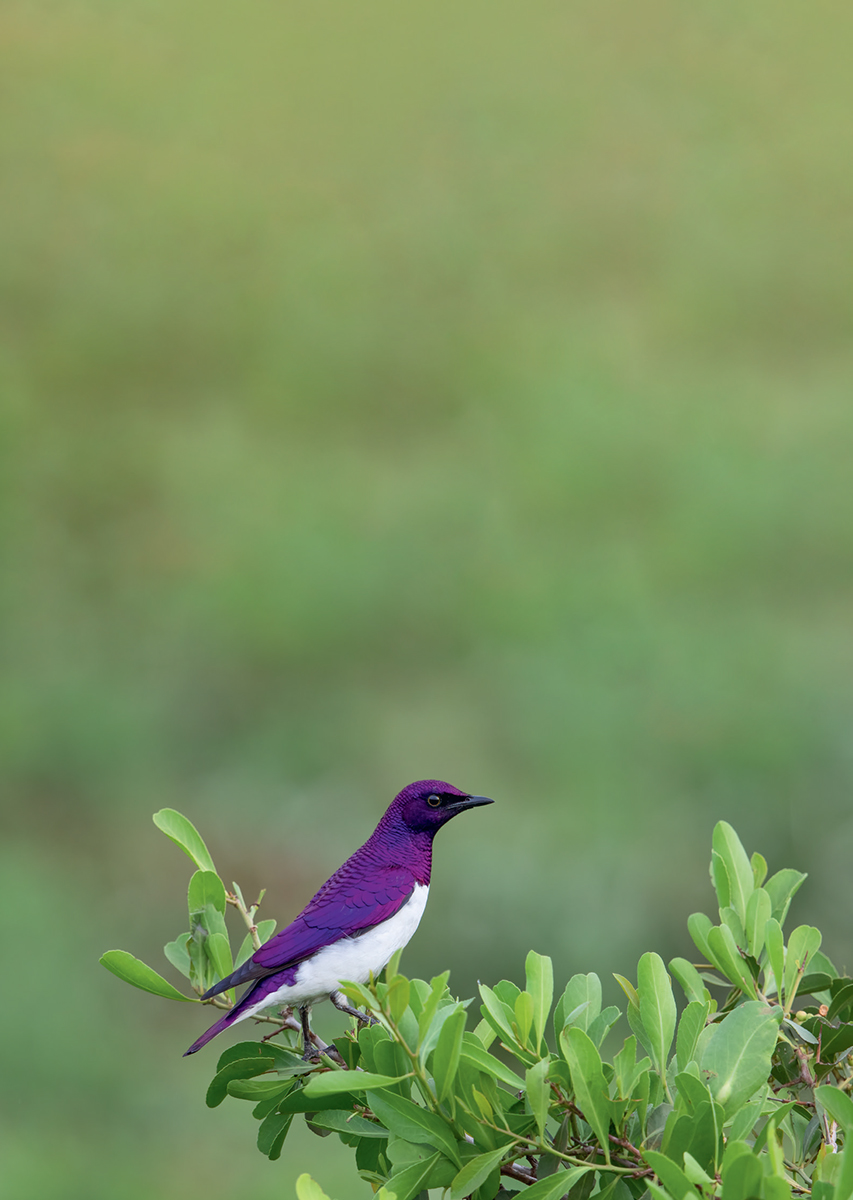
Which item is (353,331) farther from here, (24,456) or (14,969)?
(14,969)

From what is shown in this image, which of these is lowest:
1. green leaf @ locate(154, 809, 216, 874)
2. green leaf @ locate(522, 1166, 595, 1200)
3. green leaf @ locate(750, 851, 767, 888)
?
green leaf @ locate(522, 1166, 595, 1200)

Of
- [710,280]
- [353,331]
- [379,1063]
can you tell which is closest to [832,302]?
[710,280]

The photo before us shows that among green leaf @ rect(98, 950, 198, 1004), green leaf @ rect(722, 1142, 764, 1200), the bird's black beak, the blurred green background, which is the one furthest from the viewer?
the blurred green background

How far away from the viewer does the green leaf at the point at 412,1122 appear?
54 cm

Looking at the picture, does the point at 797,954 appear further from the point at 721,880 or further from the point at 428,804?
the point at 428,804

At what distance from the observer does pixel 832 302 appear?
4.00 meters

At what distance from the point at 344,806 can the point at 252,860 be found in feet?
0.78

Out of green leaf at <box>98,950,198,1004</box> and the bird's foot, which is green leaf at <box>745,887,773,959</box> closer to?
the bird's foot

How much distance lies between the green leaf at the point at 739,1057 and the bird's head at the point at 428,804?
351mm

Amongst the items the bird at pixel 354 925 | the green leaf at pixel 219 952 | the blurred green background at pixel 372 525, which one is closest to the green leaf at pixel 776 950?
the bird at pixel 354 925

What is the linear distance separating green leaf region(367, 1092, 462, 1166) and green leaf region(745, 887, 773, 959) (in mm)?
239

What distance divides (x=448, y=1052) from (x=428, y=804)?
37 centimetres

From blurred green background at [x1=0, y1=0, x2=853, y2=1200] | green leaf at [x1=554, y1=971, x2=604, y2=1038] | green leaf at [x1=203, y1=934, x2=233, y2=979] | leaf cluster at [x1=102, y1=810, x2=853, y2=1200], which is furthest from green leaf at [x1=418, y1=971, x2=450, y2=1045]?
blurred green background at [x1=0, y1=0, x2=853, y2=1200]

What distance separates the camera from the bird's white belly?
29.9 inches
